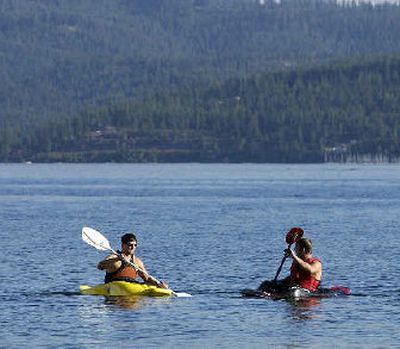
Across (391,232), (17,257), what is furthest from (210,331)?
(391,232)

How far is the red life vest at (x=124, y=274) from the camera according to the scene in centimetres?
5156

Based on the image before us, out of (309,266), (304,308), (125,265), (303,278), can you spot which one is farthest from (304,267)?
(125,265)

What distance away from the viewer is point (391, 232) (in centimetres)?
9906

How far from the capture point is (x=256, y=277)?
64.5 metres

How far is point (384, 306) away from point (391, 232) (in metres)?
48.0

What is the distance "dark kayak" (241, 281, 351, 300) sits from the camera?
51.2 meters

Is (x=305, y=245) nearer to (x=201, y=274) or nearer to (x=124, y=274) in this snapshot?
(x=124, y=274)

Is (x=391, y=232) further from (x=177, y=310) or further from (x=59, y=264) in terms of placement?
(x=177, y=310)

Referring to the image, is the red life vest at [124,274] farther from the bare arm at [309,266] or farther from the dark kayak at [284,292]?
the bare arm at [309,266]

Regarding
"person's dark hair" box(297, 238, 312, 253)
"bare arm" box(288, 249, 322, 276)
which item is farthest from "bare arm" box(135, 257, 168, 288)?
"person's dark hair" box(297, 238, 312, 253)

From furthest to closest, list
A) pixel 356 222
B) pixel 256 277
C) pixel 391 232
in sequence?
pixel 356 222
pixel 391 232
pixel 256 277

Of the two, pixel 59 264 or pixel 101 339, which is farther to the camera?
pixel 59 264

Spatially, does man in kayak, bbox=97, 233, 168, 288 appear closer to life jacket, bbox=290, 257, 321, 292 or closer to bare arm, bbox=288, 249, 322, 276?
life jacket, bbox=290, 257, 321, 292

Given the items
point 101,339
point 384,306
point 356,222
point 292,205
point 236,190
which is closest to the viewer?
point 101,339
